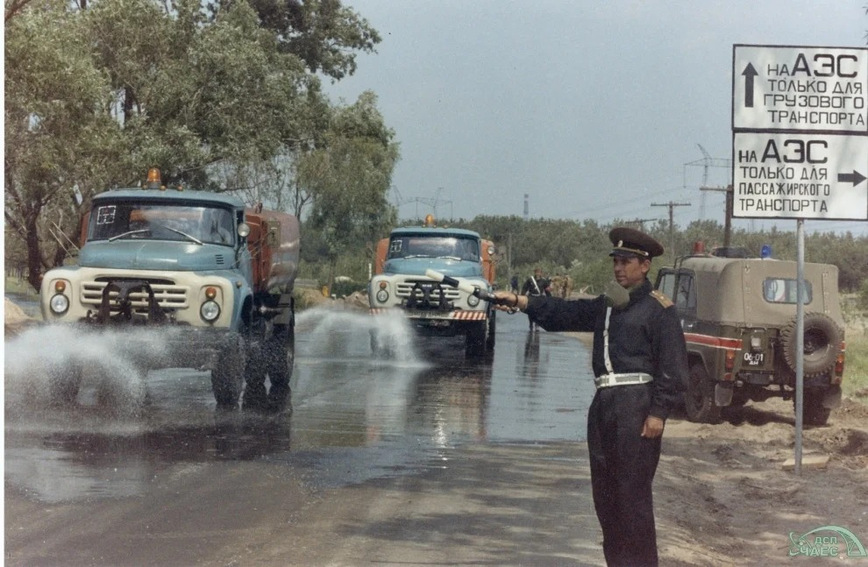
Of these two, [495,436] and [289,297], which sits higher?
[289,297]

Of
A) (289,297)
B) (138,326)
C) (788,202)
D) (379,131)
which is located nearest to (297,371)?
(289,297)

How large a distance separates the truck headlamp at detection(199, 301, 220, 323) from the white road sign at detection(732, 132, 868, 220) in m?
6.28

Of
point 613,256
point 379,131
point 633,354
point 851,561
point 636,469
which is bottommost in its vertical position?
point 851,561

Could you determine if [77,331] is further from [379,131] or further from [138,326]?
[379,131]

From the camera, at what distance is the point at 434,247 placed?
2567cm

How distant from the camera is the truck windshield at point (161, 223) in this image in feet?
51.7

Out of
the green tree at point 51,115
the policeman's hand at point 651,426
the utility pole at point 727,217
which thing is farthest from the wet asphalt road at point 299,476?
the utility pole at point 727,217

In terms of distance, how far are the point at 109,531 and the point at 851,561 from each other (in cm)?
465

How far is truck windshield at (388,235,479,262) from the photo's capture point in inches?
1006

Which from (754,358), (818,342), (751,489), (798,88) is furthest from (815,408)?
(798,88)

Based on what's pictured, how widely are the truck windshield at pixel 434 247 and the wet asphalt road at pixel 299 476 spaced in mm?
6535

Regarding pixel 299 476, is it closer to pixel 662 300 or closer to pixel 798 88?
pixel 662 300

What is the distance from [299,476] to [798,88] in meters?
5.43

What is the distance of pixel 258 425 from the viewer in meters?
13.8
